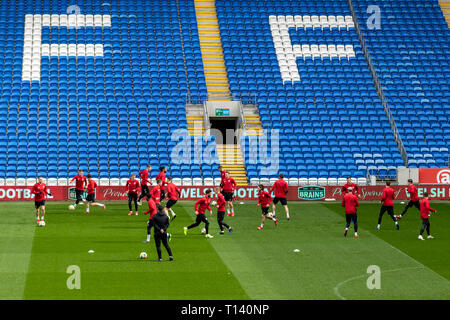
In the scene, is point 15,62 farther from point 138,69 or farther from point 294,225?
point 294,225

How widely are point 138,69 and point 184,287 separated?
32.3 m

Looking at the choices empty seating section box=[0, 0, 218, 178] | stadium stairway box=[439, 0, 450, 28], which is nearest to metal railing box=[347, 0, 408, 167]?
stadium stairway box=[439, 0, 450, 28]

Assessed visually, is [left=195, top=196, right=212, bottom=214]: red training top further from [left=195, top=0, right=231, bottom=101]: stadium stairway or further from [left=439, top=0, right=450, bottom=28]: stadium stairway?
[left=439, top=0, right=450, bottom=28]: stadium stairway

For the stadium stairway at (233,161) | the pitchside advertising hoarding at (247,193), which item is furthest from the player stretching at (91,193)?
the stadium stairway at (233,161)

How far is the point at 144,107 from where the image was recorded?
45.3 m

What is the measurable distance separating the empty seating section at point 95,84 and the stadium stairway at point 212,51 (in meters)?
0.62

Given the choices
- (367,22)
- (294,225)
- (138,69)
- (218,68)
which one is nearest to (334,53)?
(367,22)

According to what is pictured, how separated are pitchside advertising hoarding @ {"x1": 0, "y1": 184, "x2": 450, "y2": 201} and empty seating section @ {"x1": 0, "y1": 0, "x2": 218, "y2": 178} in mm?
2454

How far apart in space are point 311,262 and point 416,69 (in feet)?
108

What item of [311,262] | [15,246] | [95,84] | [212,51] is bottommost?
[311,262]

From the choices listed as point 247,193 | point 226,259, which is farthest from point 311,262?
point 247,193

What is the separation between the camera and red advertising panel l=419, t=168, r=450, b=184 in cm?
4162

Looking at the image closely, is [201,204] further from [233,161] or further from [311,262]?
[233,161]

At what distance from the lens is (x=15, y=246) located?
23.8 meters
